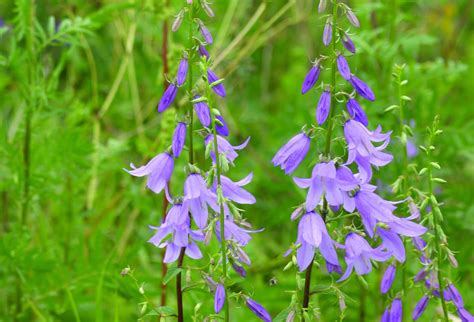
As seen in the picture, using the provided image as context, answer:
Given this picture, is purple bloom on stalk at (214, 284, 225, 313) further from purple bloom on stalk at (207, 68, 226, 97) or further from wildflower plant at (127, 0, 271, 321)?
purple bloom on stalk at (207, 68, 226, 97)

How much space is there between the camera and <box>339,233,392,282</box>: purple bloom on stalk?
6.83 ft

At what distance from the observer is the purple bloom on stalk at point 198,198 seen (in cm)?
206

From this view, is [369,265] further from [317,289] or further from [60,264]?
[60,264]

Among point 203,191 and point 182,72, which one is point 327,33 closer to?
point 182,72

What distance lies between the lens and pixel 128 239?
4.57 meters

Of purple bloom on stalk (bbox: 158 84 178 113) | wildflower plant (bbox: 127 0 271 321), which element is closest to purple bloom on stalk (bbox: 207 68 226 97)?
wildflower plant (bbox: 127 0 271 321)

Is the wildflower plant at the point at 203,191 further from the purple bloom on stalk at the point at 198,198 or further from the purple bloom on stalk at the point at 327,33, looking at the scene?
the purple bloom on stalk at the point at 327,33

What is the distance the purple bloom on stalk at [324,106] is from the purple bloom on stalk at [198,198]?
355mm

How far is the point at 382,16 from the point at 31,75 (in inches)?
90.4

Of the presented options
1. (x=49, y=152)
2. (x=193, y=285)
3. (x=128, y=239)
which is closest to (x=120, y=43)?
(x=128, y=239)

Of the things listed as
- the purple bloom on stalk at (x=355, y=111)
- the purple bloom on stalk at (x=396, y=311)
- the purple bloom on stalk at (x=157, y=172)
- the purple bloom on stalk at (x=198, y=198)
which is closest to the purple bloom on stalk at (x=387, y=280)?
the purple bloom on stalk at (x=396, y=311)

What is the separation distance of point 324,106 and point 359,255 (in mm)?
419

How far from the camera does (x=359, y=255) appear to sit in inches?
83.7

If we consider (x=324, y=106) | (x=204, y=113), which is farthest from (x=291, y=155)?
(x=204, y=113)
